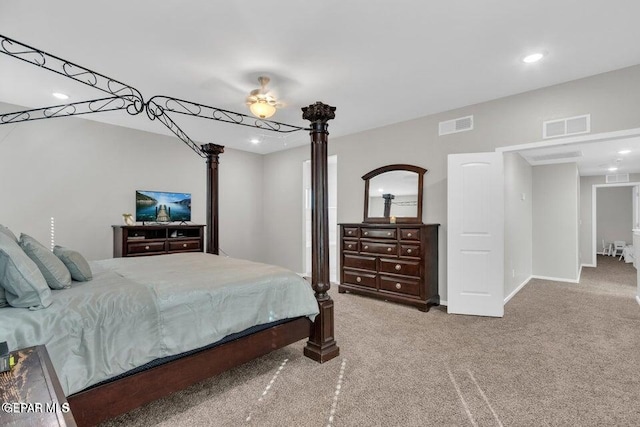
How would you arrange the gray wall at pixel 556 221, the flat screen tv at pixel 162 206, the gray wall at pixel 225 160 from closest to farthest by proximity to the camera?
1. the gray wall at pixel 225 160
2. the flat screen tv at pixel 162 206
3. the gray wall at pixel 556 221

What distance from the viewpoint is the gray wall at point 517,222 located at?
455 cm

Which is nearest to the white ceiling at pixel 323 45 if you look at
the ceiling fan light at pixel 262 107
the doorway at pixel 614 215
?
the ceiling fan light at pixel 262 107

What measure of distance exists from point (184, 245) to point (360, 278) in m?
2.76

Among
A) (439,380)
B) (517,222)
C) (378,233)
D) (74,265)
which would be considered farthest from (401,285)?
(74,265)

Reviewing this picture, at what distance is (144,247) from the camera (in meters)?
4.52

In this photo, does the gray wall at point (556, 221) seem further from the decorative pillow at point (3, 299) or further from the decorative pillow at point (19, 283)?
→ the decorative pillow at point (3, 299)

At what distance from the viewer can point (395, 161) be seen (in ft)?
15.9

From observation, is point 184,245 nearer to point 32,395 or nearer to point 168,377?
point 168,377

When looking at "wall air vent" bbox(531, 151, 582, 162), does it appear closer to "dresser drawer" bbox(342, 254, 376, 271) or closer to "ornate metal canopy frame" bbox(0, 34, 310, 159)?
"dresser drawer" bbox(342, 254, 376, 271)

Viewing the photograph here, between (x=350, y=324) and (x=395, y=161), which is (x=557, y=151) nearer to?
(x=395, y=161)

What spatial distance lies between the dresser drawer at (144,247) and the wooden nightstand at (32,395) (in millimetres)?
3566

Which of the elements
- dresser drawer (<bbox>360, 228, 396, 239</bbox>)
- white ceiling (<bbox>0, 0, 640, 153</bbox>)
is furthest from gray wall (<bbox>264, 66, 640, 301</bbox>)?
dresser drawer (<bbox>360, 228, 396, 239</bbox>)

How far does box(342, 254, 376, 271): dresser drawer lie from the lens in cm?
459

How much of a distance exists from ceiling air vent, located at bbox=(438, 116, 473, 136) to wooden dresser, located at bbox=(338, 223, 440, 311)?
1.31m
